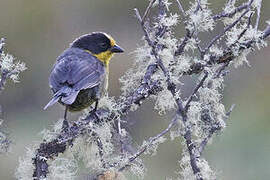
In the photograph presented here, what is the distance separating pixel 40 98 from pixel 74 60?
444cm

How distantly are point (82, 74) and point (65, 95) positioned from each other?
0.33 m

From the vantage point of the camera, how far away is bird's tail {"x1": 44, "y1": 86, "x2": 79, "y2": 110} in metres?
3.75

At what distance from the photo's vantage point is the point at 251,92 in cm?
855

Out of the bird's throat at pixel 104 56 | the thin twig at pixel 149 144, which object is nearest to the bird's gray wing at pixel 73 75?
the bird's throat at pixel 104 56

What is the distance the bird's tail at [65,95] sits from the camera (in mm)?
3752

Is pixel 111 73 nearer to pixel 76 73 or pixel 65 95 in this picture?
pixel 76 73

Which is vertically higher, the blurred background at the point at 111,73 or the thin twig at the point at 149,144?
the blurred background at the point at 111,73

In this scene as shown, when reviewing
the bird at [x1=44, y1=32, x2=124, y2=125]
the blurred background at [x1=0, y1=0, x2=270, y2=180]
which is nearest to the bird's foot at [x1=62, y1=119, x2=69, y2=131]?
the bird at [x1=44, y1=32, x2=124, y2=125]

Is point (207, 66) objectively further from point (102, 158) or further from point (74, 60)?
point (74, 60)

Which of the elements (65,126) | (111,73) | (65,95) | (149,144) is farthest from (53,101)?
(111,73)

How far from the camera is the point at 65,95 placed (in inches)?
151

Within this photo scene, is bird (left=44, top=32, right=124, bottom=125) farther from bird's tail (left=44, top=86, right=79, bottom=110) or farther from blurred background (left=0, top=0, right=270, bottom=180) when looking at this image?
blurred background (left=0, top=0, right=270, bottom=180)

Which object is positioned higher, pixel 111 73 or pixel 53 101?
pixel 111 73

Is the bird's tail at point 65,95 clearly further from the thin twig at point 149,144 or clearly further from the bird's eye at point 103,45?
the thin twig at point 149,144
